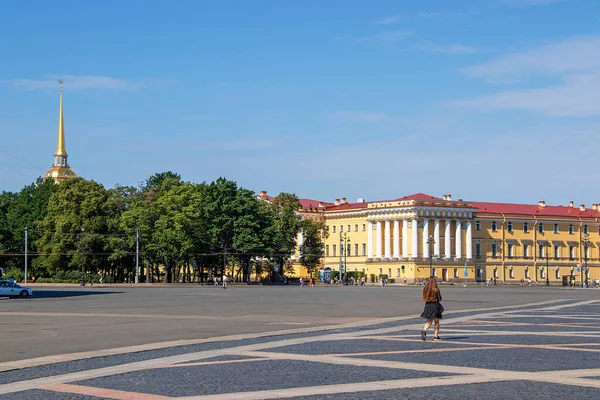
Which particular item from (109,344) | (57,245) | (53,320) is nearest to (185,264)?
(57,245)

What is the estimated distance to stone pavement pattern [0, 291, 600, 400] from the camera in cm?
1379

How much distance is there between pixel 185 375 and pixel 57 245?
329 feet

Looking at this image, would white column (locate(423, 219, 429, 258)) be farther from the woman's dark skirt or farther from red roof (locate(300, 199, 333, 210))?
the woman's dark skirt

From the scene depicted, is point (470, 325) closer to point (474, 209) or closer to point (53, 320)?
point (53, 320)

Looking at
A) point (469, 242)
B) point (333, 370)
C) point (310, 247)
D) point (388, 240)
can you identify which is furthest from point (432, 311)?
point (469, 242)

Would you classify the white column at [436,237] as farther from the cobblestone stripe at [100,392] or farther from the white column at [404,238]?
the cobblestone stripe at [100,392]

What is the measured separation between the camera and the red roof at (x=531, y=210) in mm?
163375

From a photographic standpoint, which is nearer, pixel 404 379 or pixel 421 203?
pixel 404 379

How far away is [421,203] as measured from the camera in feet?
495

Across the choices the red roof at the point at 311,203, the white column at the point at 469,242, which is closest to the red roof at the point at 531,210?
the white column at the point at 469,242

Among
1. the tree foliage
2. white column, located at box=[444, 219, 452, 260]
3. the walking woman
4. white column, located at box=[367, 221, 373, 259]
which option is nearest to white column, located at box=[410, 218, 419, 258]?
white column, located at box=[444, 219, 452, 260]

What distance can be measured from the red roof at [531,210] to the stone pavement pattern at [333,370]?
139m

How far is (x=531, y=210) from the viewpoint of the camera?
168250mm

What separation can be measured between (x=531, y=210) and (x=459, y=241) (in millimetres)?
21767
